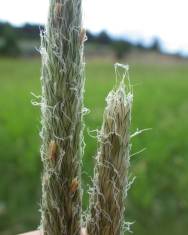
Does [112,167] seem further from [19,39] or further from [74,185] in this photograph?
[19,39]

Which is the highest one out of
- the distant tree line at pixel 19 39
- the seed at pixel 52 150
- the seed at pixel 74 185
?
the seed at pixel 52 150

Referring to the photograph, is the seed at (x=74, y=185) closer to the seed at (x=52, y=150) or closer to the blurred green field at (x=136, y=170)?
the seed at (x=52, y=150)

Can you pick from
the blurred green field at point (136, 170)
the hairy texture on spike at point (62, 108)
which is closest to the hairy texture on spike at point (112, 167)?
the hairy texture on spike at point (62, 108)

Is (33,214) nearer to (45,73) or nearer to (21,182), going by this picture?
(21,182)

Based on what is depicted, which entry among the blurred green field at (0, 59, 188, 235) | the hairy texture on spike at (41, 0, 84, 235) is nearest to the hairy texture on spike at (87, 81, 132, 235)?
the hairy texture on spike at (41, 0, 84, 235)

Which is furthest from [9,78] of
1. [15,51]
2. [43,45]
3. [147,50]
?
[43,45]

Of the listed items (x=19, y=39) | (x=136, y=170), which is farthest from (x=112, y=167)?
(x=19, y=39)
